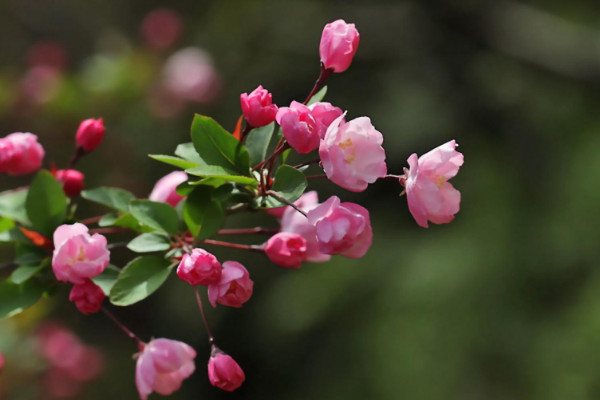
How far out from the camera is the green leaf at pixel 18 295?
0.95 m

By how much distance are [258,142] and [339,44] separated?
0.18 metres

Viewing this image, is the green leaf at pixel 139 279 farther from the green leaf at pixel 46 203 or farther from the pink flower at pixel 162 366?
the green leaf at pixel 46 203

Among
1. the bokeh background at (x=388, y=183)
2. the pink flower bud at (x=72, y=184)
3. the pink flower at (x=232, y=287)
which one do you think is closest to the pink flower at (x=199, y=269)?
the pink flower at (x=232, y=287)

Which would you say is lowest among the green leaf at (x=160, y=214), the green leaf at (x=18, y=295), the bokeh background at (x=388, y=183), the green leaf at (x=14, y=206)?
the bokeh background at (x=388, y=183)

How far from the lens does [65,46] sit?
3.74 m

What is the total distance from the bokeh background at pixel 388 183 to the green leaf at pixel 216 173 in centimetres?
167

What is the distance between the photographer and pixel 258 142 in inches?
35.7

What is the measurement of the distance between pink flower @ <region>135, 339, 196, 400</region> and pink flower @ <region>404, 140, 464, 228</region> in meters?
0.39

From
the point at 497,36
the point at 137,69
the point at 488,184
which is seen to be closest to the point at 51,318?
the point at 137,69

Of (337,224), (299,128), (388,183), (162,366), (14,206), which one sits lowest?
(388,183)

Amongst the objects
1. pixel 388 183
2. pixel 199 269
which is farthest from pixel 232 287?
pixel 388 183

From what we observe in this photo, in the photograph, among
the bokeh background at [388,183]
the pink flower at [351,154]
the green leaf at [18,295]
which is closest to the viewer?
the pink flower at [351,154]

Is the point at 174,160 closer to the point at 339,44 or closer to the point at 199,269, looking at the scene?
the point at 199,269

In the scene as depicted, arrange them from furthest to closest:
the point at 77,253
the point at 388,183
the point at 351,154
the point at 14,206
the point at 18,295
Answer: the point at 388,183
the point at 14,206
the point at 18,295
the point at 77,253
the point at 351,154
